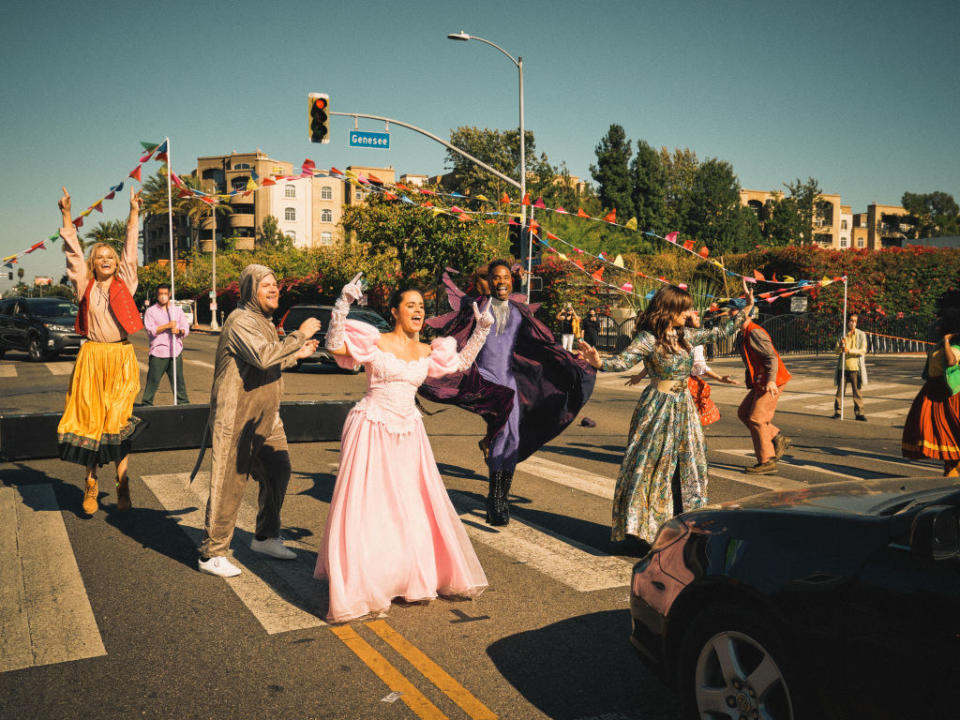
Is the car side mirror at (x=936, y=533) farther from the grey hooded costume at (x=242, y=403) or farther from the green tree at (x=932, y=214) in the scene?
the green tree at (x=932, y=214)

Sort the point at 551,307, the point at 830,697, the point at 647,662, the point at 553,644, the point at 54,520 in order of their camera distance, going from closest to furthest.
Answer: the point at 830,697 < the point at 647,662 < the point at 553,644 < the point at 54,520 < the point at 551,307

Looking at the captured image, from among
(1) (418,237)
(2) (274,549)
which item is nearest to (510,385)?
(2) (274,549)

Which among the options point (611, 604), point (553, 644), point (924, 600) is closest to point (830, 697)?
point (924, 600)

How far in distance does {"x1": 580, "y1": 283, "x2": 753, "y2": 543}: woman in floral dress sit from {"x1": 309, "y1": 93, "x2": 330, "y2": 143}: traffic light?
1259cm

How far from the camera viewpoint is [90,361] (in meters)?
6.40

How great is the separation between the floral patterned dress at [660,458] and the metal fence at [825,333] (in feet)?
78.8

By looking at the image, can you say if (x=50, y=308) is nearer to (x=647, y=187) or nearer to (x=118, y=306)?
(x=118, y=306)

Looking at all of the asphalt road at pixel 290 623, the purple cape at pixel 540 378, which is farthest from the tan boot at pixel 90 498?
the purple cape at pixel 540 378

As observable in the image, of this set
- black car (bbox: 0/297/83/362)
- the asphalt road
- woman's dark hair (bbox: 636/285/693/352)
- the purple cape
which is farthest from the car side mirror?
black car (bbox: 0/297/83/362)

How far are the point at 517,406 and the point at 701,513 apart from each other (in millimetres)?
3357

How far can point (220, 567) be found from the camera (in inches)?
196

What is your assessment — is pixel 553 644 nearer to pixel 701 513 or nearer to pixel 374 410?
pixel 701 513

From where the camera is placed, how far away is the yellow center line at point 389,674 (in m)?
3.33

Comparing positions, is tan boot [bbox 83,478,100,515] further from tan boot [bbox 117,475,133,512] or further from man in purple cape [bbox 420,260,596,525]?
man in purple cape [bbox 420,260,596,525]
